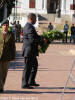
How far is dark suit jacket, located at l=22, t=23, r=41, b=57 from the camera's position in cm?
980

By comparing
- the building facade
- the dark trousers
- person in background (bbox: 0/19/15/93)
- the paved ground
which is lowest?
the building facade

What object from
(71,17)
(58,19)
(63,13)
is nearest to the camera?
(58,19)

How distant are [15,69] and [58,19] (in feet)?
144

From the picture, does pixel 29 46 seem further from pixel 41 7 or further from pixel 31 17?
pixel 41 7

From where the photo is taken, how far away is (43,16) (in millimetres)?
63750

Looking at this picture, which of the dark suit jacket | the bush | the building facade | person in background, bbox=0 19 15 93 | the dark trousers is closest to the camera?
person in background, bbox=0 19 15 93

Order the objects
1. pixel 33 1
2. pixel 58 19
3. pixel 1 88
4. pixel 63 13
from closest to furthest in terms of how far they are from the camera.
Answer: pixel 1 88 → pixel 58 19 → pixel 63 13 → pixel 33 1

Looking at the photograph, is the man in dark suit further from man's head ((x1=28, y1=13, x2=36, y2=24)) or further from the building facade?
the building facade

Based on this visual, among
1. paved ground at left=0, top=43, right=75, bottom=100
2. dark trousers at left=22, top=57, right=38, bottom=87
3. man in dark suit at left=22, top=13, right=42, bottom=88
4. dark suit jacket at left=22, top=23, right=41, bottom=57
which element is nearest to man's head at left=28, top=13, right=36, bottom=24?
man in dark suit at left=22, top=13, right=42, bottom=88

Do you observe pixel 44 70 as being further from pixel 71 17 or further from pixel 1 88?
pixel 71 17

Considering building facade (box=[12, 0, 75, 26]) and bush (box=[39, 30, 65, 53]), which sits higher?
bush (box=[39, 30, 65, 53])

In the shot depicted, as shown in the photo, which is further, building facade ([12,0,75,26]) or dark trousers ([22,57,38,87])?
building facade ([12,0,75,26])

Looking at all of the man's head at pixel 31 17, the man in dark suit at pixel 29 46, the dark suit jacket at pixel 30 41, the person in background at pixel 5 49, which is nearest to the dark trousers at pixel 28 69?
the man in dark suit at pixel 29 46

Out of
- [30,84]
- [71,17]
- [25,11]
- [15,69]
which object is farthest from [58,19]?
[30,84]
